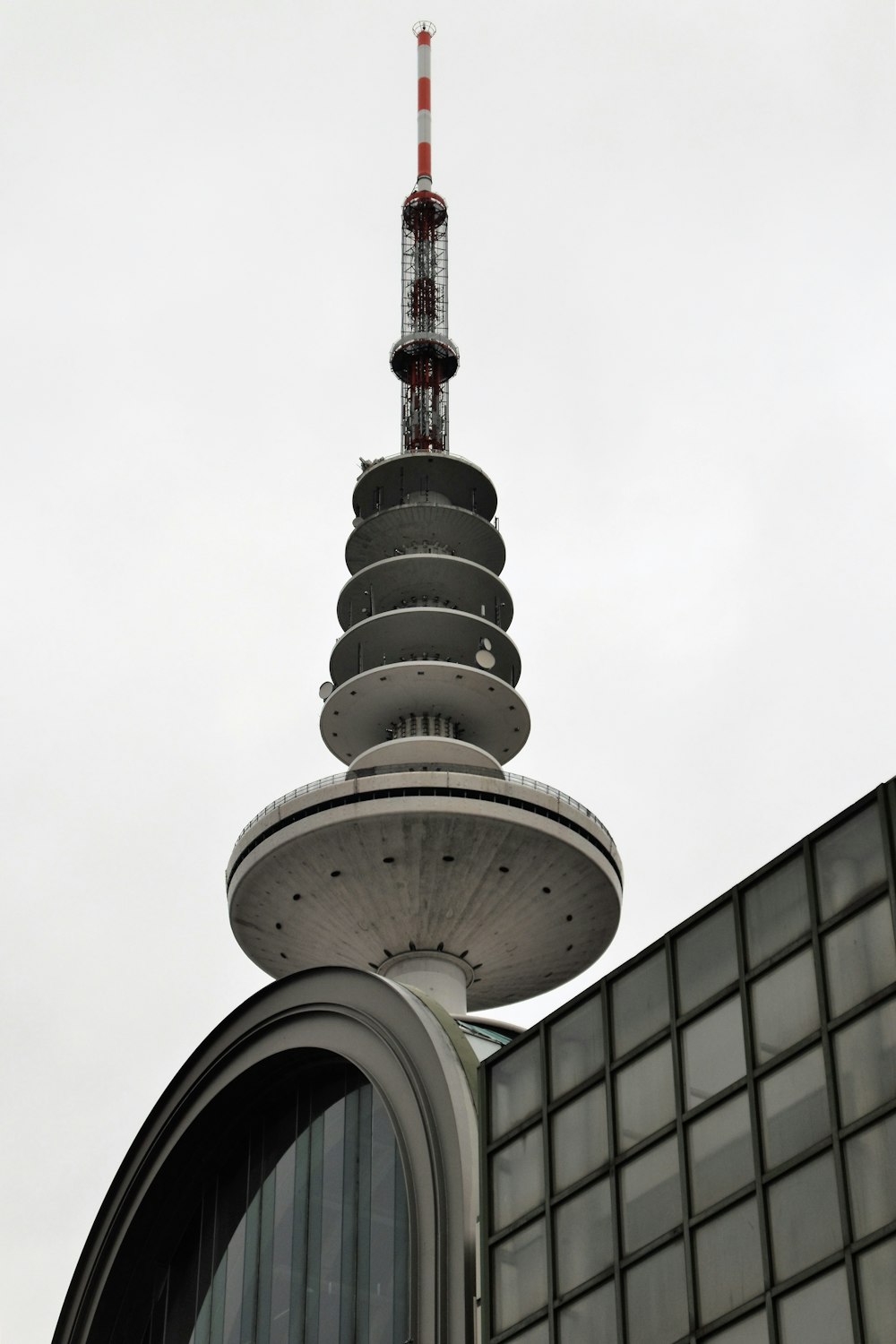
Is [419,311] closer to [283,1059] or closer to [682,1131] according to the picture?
[283,1059]

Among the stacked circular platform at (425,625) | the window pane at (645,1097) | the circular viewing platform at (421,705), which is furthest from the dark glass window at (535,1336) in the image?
the circular viewing platform at (421,705)

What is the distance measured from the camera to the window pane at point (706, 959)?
79.2 feet

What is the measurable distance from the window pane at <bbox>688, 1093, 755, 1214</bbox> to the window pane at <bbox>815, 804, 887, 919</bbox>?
2.81m

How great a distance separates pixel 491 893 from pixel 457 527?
1836cm

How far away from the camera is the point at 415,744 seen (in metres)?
68.6

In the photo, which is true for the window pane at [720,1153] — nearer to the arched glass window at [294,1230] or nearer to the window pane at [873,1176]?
the window pane at [873,1176]

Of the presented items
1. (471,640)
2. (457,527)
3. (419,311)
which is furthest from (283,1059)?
(419,311)

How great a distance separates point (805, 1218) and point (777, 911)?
3.95 metres

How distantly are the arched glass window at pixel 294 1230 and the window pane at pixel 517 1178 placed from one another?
6.96 m

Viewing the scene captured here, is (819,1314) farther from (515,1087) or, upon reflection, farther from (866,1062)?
(515,1087)

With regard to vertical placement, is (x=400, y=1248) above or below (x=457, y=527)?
below

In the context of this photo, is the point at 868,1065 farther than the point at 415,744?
No

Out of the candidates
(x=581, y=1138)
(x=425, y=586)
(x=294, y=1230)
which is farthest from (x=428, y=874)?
(x=581, y=1138)

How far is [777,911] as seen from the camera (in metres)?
23.5
